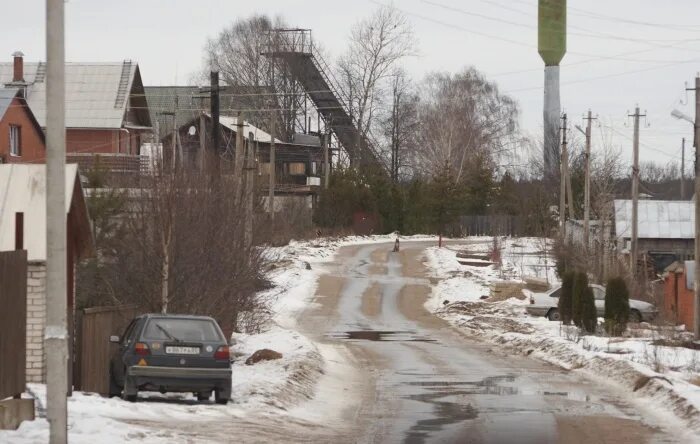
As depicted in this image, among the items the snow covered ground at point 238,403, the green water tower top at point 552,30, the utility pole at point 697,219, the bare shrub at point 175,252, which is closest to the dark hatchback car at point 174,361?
the snow covered ground at point 238,403

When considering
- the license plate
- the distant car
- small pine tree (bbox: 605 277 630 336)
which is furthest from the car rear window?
the distant car

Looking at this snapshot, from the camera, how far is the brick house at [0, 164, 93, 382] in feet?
62.2

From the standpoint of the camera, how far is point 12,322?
47.2ft

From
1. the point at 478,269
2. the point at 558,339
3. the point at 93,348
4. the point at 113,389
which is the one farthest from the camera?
the point at 478,269

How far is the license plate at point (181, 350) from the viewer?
19359 mm

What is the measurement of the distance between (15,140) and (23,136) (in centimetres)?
62

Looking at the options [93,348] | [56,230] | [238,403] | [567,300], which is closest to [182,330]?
[238,403]

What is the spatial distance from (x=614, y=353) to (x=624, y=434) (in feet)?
41.0

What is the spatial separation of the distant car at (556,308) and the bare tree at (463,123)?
47.8 m

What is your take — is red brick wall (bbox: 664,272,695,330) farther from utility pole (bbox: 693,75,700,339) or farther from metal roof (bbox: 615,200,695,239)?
metal roof (bbox: 615,200,695,239)

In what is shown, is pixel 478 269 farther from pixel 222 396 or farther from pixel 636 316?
pixel 222 396

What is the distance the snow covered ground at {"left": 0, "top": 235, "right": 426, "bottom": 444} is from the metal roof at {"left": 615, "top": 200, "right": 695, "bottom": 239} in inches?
1178

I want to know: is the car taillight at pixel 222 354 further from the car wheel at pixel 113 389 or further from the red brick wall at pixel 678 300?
the red brick wall at pixel 678 300

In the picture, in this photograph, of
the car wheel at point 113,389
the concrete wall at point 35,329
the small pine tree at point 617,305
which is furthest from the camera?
the small pine tree at point 617,305
